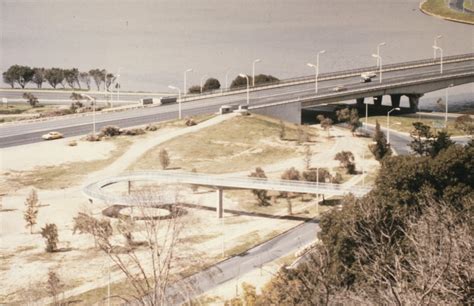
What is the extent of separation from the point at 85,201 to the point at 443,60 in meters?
84.2

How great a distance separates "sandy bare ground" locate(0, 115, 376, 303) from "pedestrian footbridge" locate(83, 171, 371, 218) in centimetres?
145

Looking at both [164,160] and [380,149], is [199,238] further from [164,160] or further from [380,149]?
[380,149]

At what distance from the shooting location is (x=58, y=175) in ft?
213

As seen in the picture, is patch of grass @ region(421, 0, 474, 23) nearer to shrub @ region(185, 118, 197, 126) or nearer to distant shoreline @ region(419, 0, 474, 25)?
distant shoreline @ region(419, 0, 474, 25)

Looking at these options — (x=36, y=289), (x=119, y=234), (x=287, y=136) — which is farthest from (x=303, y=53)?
(x=36, y=289)

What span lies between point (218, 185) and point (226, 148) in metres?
20.2

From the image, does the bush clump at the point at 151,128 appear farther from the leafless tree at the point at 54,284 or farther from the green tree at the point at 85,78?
the green tree at the point at 85,78

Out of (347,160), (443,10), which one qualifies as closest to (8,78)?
(347,160)

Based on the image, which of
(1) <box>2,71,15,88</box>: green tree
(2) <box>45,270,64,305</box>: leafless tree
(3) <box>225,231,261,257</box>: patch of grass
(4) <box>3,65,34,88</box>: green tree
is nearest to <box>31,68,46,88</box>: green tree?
(4) <box>3,65,34,88</box>: green tree

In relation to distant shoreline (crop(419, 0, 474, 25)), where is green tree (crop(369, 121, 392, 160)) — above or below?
below

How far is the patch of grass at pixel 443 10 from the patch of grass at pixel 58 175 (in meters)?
127

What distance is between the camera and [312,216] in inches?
2162

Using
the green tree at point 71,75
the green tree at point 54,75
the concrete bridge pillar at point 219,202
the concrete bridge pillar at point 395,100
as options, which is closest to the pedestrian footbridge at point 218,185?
the concrete bridge pillar at point 219,202

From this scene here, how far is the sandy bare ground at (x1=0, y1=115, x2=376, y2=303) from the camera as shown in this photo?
41.8m
